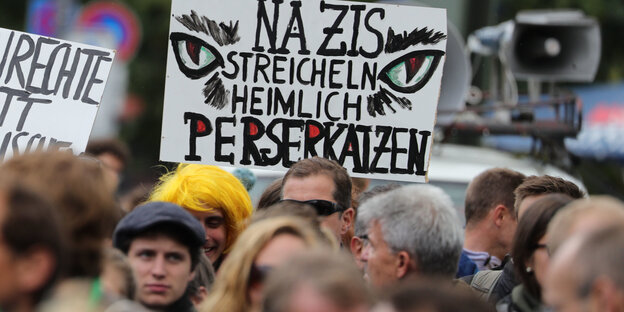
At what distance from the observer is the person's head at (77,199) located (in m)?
3.18

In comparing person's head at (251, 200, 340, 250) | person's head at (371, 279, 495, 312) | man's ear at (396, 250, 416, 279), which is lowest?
person's head at (371, 279, 495, 312)

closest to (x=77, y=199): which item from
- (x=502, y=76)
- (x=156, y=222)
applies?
(x=156, y=222)

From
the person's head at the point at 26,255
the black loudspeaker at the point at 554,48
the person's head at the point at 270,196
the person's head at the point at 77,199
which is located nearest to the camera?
the person's head at the point at 26,255

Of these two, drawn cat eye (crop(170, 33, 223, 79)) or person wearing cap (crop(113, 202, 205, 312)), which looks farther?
drawn cat eye (crop(170, 33, 223, 79))

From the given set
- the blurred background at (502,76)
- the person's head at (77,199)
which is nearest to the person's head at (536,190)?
the blurred background at (502,76)

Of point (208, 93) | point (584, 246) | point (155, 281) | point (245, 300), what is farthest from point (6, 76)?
point (584, 246)

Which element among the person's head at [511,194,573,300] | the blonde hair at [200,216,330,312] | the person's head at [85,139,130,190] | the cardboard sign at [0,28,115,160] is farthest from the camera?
the person's head at [85,139,130,190]

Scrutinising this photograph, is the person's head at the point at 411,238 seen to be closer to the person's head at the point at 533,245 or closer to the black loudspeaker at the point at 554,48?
the person's head at the point at 533,245

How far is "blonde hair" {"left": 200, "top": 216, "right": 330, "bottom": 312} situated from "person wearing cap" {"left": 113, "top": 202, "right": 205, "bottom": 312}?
44 cm

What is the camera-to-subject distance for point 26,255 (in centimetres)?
275

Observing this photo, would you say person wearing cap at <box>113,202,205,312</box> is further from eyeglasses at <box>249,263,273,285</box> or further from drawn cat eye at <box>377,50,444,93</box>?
drawn cat eye at <box>377,50,444,93</box>

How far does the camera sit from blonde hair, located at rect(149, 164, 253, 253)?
16.8 feet

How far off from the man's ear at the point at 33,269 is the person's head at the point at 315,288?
49cm

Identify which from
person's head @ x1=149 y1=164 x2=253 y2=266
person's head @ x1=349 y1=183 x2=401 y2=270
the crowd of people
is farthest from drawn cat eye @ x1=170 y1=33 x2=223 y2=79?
person's head @ x1=349 y1=183 x2=401 y2=270
